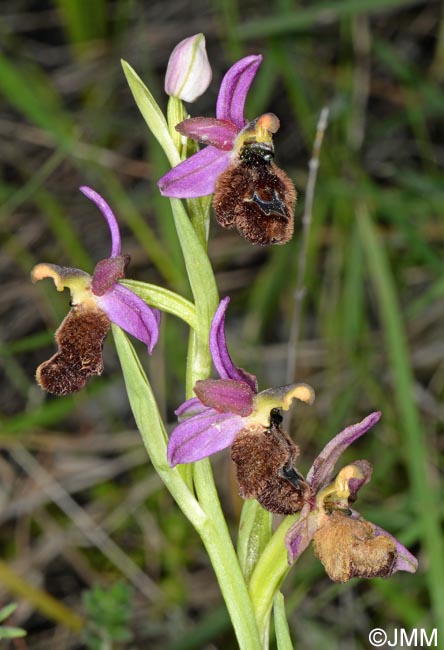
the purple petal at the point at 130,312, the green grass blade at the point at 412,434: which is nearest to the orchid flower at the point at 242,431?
the purple petal at the point at 130,312

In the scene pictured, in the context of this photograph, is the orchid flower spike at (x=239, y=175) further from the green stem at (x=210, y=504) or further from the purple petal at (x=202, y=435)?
the purple petal at (x=202, y=435)

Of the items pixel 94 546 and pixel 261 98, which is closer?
pixel 94 546

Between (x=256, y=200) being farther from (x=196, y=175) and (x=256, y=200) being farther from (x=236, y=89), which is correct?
(x=236, y=89)

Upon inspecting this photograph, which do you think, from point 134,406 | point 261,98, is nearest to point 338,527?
point 134,406

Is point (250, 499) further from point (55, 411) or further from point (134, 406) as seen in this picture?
point (55, 411)

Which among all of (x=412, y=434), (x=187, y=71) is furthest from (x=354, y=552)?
(x=187, y=71)
